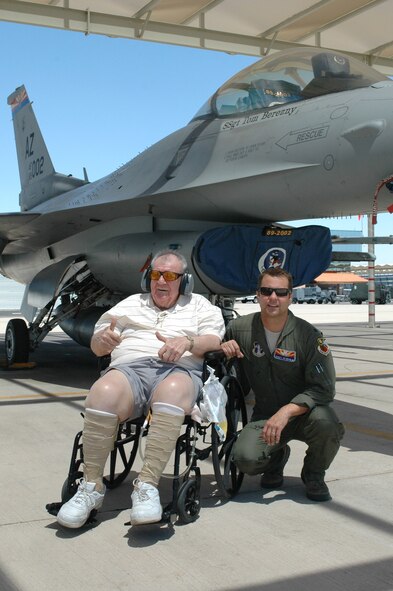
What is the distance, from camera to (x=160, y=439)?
2992 mm

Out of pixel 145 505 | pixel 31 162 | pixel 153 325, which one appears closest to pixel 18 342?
pixel 31 162

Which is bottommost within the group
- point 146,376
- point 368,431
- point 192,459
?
point 368,431

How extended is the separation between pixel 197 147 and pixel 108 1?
175 inches

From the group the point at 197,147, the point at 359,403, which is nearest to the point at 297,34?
the point at 197,147

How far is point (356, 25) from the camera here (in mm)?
11070

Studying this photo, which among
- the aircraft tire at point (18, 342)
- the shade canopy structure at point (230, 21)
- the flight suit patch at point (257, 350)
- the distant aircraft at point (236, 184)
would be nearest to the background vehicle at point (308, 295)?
the shade canopy structure at point (230, 21)

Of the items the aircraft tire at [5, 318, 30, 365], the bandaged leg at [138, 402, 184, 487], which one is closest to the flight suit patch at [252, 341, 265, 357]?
the bandaged leg at [138, 402, 184, 487]

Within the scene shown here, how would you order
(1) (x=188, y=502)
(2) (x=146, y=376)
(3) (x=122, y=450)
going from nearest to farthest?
(1) (x=188, y=502)
(2) (x=146, y=376)
(3) (x=122, y=450)

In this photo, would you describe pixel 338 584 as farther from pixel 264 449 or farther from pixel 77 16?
pixel 77 16

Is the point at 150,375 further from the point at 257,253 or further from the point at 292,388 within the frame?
the point at 257,253

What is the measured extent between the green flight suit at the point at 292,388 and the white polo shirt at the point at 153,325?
0.68 ft

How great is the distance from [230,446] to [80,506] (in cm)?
101

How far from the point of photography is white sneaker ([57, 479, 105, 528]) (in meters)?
2.91

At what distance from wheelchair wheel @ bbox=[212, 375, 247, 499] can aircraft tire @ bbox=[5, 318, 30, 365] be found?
5915 mm
